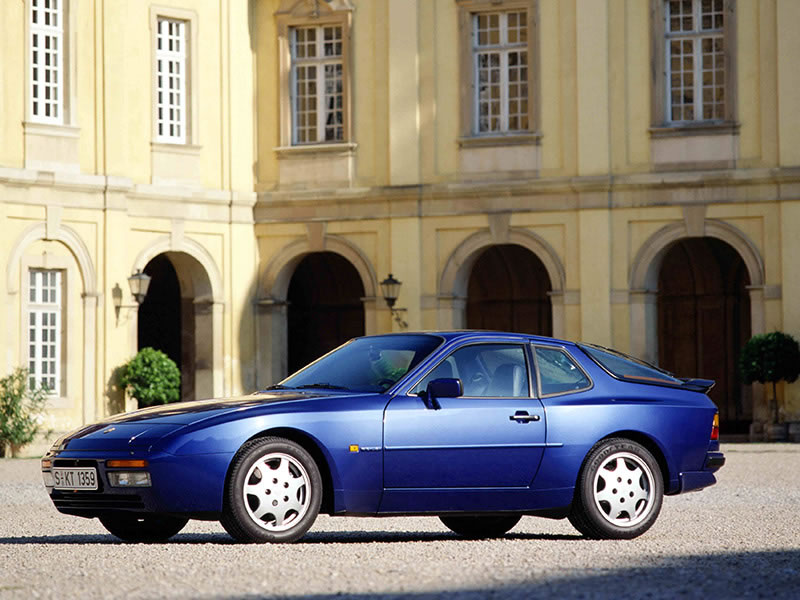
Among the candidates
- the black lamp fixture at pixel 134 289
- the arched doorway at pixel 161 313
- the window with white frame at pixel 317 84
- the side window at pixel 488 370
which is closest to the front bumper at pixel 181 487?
the side window at pixel 488 370

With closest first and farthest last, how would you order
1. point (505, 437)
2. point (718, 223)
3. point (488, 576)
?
point (488, 576) < point (505, 437) < point (718, 223)

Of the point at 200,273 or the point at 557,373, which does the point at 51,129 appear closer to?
the point at 200,273

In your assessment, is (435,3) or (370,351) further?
(435,3)

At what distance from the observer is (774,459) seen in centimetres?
2117

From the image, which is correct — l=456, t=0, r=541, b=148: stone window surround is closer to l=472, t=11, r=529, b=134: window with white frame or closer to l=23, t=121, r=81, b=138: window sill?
l=472, t=11, r=529, b=134: window with white frame

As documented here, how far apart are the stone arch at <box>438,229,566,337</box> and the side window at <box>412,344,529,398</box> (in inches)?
631

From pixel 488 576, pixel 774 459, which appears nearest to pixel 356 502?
pixel 488 576

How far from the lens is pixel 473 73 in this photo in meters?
26.8

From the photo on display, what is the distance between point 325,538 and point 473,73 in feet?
56.5

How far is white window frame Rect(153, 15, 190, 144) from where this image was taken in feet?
86.6

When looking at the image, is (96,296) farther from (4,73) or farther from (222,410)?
(222,410)

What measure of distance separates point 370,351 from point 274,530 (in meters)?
1.61

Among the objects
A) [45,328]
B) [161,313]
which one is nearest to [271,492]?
[45,328]

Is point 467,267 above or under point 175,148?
under
